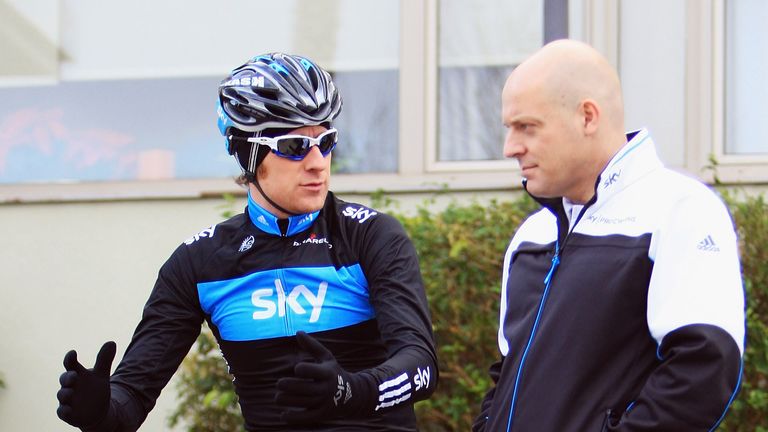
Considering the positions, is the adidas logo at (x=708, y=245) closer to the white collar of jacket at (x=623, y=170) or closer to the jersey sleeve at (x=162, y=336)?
the white collar of jacket at (x=623, y=170)

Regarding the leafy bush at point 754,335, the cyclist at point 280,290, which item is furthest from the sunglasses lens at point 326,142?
the leafy bush at point 754,335

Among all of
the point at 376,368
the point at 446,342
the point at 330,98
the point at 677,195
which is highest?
the point at 330,98

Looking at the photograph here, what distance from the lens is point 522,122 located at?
3.34 meters

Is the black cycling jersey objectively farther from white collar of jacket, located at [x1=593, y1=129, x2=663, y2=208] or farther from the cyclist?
white collar of jacket, located at [x1=593, y1=129, x2=663, y2=208]

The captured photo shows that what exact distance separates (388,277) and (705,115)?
15.8 feet

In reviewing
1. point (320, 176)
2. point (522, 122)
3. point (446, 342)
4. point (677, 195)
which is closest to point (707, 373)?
point (677, 195)

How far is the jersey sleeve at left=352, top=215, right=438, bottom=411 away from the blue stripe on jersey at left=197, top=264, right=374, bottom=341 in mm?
62

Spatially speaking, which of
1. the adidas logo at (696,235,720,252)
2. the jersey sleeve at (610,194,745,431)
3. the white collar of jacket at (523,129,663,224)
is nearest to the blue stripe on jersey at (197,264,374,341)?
the white collar of jacket at (523,129,663,224)

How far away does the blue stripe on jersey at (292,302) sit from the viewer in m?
3.64

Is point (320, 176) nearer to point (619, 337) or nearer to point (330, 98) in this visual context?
point (330, 98)

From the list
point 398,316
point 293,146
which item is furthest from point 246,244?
point 398,316

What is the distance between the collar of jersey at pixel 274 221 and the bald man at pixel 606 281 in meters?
0.69

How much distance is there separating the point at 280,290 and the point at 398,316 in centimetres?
39

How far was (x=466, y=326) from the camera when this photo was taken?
252 inches
